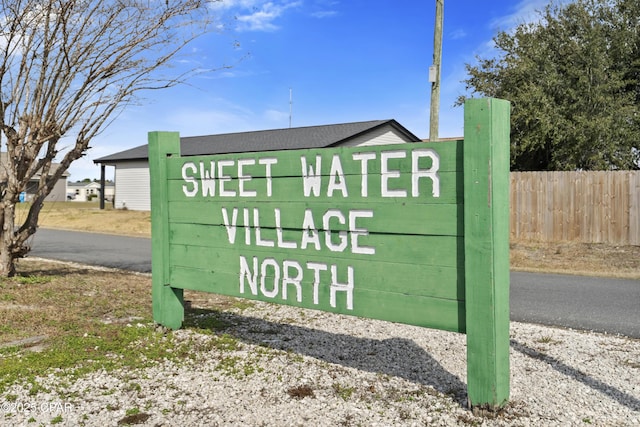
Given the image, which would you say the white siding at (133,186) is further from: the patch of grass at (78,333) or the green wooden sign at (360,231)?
the green wooden sign at (360,231)

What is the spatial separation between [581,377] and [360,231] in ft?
7.18

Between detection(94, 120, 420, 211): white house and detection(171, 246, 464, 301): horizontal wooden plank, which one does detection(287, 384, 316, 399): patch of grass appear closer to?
detection(171, 246, 464, 301): horizontal wooden plank

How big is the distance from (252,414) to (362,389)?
2.88ft

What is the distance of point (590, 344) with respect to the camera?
17.1 feet

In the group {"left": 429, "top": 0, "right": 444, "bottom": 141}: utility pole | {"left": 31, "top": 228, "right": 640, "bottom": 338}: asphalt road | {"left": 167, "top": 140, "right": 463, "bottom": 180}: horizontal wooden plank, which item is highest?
{"left": 429, "top": 0, "right": 444, "bottom": 141}: utility pole

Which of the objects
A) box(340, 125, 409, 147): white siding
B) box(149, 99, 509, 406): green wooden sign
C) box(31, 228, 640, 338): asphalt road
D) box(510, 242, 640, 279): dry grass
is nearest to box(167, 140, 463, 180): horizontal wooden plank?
box(149, 99, 509, 406): green wooden sign

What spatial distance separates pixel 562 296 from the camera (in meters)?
8.05

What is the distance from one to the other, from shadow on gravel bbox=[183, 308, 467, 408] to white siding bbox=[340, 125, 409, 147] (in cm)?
A: 1857

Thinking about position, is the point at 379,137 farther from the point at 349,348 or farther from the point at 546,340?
the point at 349,348

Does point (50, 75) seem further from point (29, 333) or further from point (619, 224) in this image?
point (619, 224)

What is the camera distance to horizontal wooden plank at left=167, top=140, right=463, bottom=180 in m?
3.51

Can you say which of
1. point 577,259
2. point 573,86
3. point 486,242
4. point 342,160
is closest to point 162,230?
point 342,160

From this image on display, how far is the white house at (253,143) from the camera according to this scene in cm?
2409

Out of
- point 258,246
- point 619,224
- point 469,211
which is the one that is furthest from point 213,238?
point 619,224
